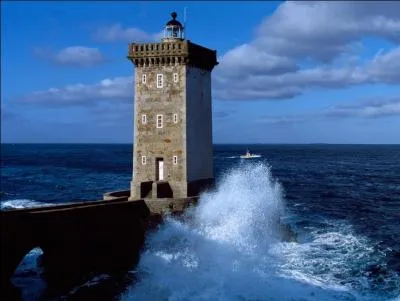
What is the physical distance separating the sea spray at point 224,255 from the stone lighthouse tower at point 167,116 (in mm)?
1989

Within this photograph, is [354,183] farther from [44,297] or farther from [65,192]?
[44,297]

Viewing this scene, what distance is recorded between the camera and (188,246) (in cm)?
2386

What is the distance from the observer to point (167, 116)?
2692cm

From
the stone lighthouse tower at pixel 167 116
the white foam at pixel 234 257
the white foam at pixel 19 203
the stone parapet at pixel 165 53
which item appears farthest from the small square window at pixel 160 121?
the white foam at pixel 19 203

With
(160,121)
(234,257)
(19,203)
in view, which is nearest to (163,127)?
(160,121)

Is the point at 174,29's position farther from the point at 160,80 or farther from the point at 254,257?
the point at 254,257

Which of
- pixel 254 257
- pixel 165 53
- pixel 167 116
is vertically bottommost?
pixel 254 257

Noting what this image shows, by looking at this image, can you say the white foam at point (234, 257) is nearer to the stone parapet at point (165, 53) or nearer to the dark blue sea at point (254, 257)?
the dark blue sea at point (254, 257)

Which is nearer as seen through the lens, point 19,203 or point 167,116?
point 167,116

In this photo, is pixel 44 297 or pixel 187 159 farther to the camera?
pixel 187 159

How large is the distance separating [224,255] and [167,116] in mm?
8059

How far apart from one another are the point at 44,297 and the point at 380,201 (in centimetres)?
2845

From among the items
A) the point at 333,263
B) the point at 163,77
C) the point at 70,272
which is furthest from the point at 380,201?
the point at 70,272

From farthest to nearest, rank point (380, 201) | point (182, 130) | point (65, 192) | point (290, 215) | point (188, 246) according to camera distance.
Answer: point (65, 192), point (380, 201), point (290, 215), point (182, 130), point (188, 246)
